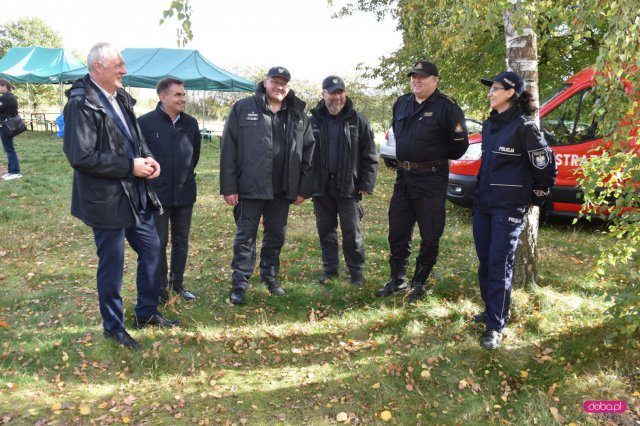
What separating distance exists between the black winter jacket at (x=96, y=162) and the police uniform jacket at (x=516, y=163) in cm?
270

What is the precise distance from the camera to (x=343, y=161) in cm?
477

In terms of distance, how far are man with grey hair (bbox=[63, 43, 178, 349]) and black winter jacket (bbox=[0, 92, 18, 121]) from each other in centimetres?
829

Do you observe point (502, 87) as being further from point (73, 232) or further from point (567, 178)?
point (73, 232)

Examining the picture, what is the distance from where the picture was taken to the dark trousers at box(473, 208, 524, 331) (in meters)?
3.69

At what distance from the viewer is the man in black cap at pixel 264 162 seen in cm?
440

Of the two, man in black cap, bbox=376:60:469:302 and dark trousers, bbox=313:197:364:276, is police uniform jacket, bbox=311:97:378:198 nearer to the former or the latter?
dark trousers, bbox=313:197:364:276

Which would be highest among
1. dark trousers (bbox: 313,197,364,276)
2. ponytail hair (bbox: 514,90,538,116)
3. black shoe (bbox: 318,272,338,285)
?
ponytail hair (bbox: 514,90,538,116)

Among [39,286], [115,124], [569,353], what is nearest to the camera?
[115,124]

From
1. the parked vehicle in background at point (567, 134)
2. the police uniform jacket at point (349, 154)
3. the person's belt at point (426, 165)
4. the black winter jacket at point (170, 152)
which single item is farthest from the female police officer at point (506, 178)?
the parked vehicle in background at point (567, 134)

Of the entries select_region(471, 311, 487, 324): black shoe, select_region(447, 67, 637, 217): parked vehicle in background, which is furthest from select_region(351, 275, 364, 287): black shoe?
select_region(447, 67, 637, 217): parked vehicle in background

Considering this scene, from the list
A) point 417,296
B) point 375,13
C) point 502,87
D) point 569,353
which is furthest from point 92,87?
point 375,13

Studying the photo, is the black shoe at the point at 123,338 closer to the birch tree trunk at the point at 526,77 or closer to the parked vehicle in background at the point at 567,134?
the birch tree trunk at the point at 526,77

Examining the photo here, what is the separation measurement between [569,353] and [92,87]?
4030mm

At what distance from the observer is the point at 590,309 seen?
431 centimetres
